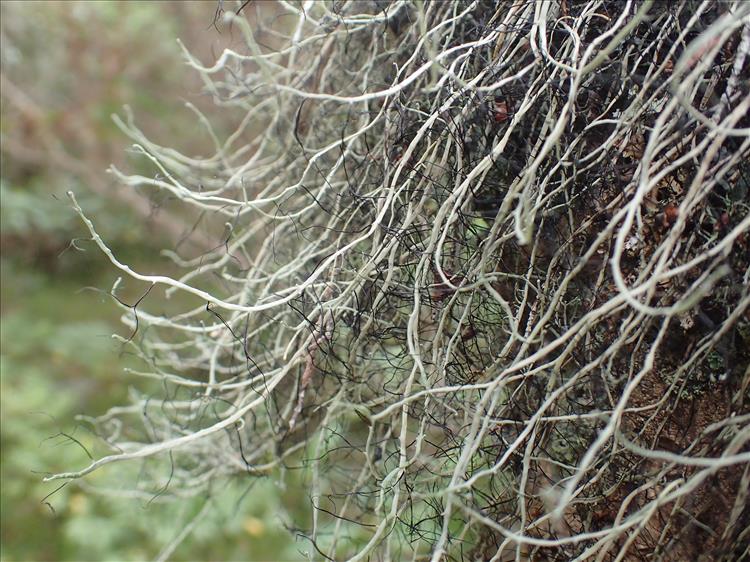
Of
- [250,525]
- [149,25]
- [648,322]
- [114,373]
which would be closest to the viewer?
[648,322]

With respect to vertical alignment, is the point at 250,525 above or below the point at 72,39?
below

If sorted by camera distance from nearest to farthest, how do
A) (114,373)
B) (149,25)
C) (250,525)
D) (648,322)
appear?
1. (648,322)
2. (250,525)
3. (114,373)
4. (149,25)

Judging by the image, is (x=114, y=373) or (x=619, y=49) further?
(x=114, y=373)

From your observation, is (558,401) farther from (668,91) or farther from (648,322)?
(668,91)

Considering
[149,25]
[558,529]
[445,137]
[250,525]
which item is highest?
[149,25]

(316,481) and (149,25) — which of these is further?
(149,25)

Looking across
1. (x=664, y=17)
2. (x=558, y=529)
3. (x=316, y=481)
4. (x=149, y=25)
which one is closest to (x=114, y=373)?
(x=149, y=25)

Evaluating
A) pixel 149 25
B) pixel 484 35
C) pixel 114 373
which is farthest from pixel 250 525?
pixel 149 25

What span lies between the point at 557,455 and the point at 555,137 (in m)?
0.28

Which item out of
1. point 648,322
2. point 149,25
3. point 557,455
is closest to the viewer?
point 648,322

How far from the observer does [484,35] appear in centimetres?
54

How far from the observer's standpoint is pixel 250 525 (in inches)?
69.2

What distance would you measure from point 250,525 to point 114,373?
984 mm

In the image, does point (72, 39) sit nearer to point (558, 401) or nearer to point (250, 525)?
point (250, 525)
